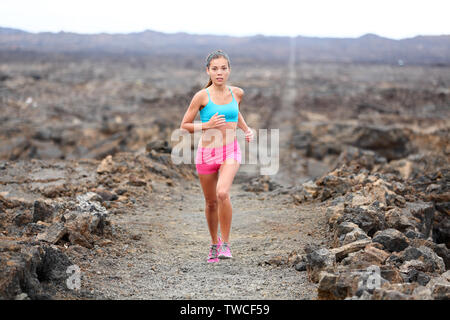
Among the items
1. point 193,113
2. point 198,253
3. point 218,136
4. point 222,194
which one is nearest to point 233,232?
point 198,253

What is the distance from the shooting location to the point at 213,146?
4.50m

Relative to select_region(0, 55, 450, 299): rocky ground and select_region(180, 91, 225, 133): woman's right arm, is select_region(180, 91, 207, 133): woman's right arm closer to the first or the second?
select_region(180, 91, 225, 133): woman's right arm

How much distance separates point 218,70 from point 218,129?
0.50 m

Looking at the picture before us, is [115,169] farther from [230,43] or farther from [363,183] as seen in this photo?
[230,43]

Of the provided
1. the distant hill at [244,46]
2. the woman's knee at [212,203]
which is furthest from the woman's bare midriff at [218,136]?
the distant hill at [244,46]

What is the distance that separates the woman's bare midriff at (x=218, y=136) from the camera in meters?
4.45

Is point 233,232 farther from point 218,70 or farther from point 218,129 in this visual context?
point 218,70

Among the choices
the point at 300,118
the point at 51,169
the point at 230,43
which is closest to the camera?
the point at 51,169

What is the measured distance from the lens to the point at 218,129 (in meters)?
4.45

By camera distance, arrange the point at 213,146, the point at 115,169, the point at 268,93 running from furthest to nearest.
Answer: the point at 268,93 < the point at 115,169 < the point at 213,146

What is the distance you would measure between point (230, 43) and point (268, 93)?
10853 cm

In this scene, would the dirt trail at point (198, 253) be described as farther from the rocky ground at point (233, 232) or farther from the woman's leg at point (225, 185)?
the woman's leg at point (225, 185)

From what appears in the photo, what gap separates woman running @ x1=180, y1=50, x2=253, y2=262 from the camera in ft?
14.5
